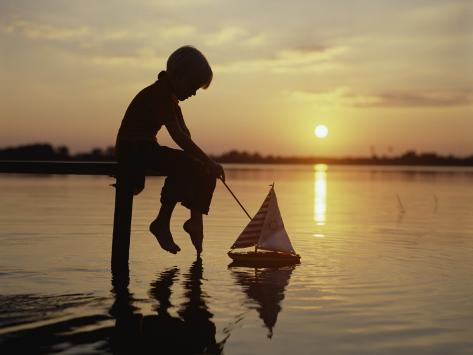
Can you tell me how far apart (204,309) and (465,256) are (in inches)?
211

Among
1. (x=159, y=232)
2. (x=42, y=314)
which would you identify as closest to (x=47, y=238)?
(x=159, y=232)

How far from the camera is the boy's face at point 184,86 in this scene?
7.48 metres

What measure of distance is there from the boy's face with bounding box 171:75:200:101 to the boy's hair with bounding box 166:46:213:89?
44 mm

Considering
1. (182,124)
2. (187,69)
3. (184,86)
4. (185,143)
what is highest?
(187,69)

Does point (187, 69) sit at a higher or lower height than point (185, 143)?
higher

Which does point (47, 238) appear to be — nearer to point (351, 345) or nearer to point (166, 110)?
point (166, 110)

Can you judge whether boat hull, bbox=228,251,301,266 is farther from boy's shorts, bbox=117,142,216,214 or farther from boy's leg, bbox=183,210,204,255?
boy's shorts, bbox=117,142,216,214

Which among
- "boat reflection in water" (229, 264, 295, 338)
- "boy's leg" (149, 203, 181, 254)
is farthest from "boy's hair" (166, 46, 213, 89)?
"boat reflection in water" (229, 264, 295, 338)

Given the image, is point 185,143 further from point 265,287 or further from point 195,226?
point 265,287

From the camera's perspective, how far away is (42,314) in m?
5.50

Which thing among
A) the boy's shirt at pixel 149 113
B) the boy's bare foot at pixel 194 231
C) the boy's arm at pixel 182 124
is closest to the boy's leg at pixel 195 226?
the boy's bare foot at pixel 194 231

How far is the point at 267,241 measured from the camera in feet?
30.4

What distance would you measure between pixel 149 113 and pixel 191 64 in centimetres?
69

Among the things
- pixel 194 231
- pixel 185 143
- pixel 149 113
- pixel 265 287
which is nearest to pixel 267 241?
pixel 194 231
